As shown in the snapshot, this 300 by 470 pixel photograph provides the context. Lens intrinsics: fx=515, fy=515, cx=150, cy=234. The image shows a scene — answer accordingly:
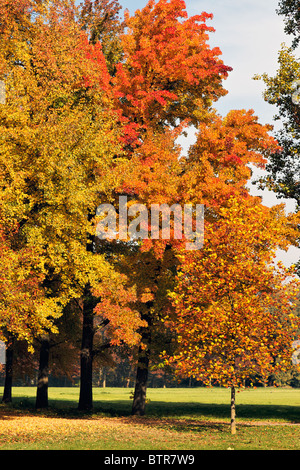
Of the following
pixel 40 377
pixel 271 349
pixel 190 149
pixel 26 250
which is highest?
pixel 190 149

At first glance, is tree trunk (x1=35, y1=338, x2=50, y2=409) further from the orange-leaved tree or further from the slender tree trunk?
the orange-leaved tree

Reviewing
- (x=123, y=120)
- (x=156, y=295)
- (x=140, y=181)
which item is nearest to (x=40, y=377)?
(x=156, y=295)

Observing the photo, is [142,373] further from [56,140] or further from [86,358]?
[56,140]

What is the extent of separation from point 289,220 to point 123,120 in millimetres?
8701

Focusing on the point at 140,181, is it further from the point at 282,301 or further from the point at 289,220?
the point at 282,301

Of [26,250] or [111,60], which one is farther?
[111,60]

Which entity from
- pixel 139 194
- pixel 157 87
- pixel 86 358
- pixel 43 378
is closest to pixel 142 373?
pixel 86 358

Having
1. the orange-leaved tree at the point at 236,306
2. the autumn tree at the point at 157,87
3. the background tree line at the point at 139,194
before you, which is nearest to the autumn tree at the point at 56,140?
the background tree line at the point at 139,194

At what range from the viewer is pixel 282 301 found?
16594 millimetres

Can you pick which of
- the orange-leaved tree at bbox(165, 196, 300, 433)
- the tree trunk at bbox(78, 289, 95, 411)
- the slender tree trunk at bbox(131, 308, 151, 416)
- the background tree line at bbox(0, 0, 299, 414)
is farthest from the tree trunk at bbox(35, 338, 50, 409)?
the orange-leaved tree at bbox(165, 196, 300, 433)

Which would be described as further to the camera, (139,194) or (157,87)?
(157,87)

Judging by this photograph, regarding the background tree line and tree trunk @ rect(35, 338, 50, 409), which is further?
tree trunk @ rect(35, 338, 50, 409)

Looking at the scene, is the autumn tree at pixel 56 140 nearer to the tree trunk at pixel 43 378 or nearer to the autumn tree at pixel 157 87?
the autumn tree at pixel 157 87

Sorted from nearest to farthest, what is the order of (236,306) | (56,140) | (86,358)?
(236,306) < (56,140) < (86,358)
